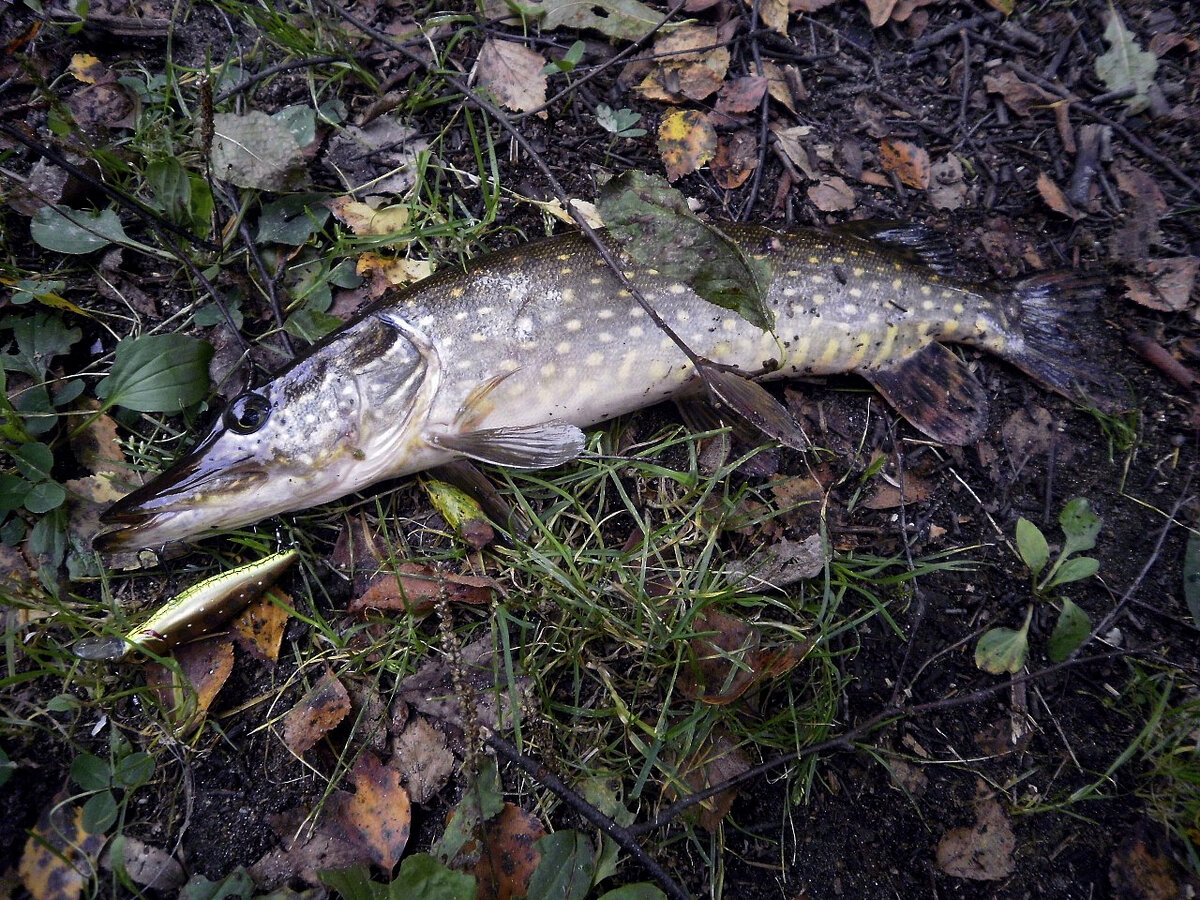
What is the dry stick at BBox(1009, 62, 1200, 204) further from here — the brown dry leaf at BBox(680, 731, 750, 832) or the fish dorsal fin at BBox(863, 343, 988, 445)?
the brown dry leaf at BBox(680, 731, 750, 832)

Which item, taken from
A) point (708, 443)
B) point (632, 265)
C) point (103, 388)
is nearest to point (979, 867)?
point (708, 443)

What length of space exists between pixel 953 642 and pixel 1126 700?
614mm

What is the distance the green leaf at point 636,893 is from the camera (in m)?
1.94

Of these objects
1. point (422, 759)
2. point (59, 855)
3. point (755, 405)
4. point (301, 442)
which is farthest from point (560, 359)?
point (59, 855)

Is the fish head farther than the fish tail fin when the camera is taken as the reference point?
No

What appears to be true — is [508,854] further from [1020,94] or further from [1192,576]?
[1020,94]

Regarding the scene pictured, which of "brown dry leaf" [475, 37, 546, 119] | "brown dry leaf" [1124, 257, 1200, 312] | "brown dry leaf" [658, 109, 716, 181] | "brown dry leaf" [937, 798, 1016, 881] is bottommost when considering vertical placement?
"brown dry leaf" [937, 798, 1016, 881]

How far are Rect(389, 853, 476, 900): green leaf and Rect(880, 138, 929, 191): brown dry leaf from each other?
3.20 m

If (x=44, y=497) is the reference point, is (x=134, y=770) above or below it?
below

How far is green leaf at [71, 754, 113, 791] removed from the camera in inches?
86.5

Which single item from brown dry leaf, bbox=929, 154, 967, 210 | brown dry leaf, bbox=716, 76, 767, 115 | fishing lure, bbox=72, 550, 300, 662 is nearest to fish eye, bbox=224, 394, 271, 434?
fishing lure, bbox=72, 550, 300, 662

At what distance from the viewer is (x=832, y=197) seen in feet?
9.49

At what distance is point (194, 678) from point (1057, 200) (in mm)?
4006

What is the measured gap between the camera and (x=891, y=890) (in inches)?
84.4
